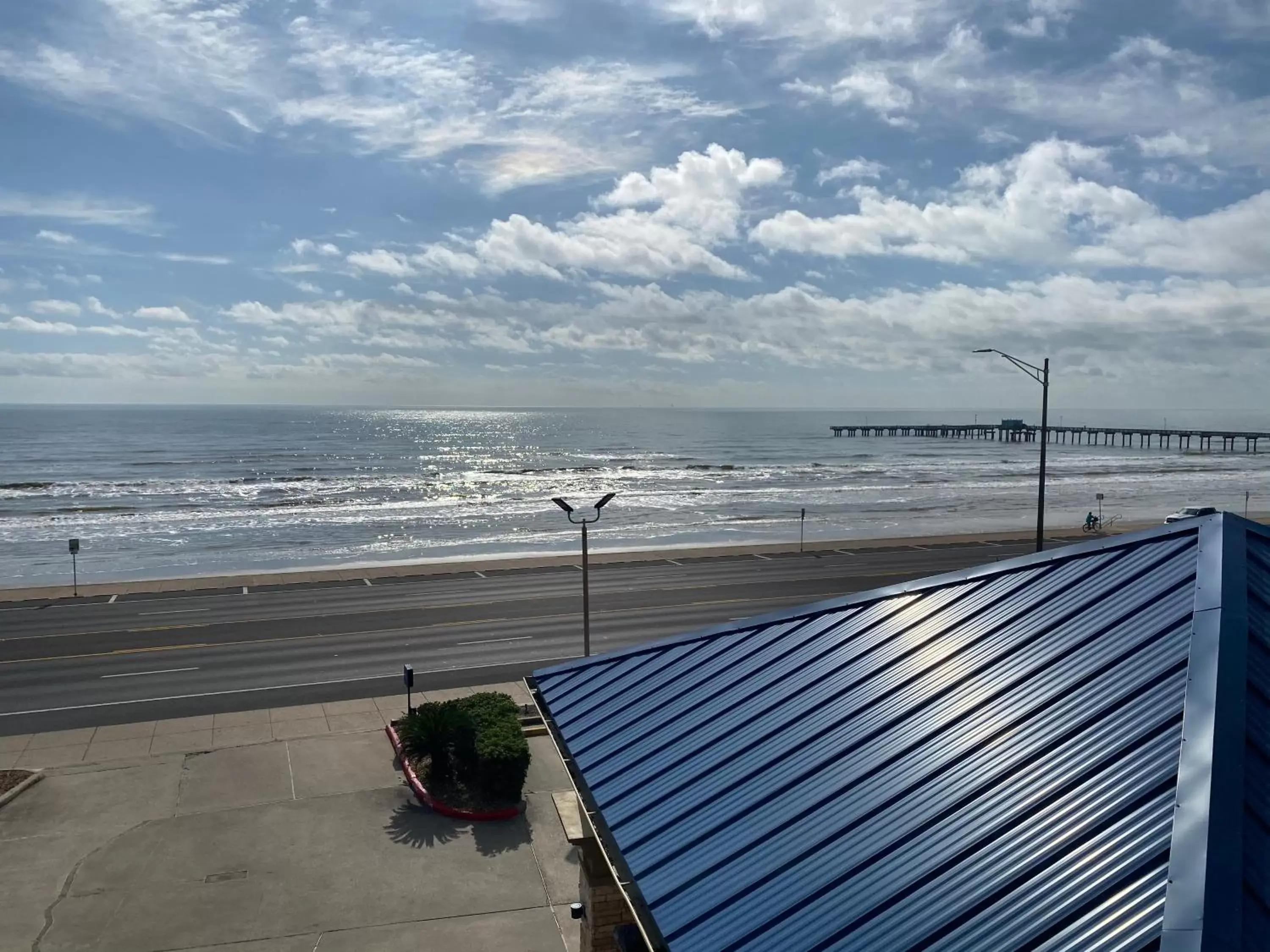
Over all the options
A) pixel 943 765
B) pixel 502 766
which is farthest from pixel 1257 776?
pixel 502 766

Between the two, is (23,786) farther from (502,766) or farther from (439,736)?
(502,766)

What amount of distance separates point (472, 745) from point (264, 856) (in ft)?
14.2

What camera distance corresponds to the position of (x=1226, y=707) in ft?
20.9

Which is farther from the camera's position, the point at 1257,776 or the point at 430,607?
the point at 430,607

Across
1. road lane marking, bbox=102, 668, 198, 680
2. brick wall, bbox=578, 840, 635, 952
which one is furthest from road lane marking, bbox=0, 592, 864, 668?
brick wall, bbox=578, 840, 635, 952

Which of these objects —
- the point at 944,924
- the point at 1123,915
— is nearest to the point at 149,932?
the point at 944,924

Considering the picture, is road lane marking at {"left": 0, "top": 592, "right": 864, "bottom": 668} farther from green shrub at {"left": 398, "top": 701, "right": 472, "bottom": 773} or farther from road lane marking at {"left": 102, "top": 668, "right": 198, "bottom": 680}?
green shrub at {"left": 398, "top": 701, "right": 472, "bottom": 773}

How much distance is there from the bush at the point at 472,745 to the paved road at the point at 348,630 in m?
6.65

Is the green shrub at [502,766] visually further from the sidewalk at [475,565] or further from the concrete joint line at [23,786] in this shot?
the sidewalk at [475,565]

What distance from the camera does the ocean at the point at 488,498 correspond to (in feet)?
196

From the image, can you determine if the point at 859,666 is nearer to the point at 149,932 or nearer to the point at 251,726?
the point at 149,932

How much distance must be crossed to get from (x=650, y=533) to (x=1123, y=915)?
60.5m

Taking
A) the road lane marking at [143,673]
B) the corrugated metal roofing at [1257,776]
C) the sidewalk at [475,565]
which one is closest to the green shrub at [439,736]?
the road lane marking at [143,673]

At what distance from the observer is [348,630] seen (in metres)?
33.4
